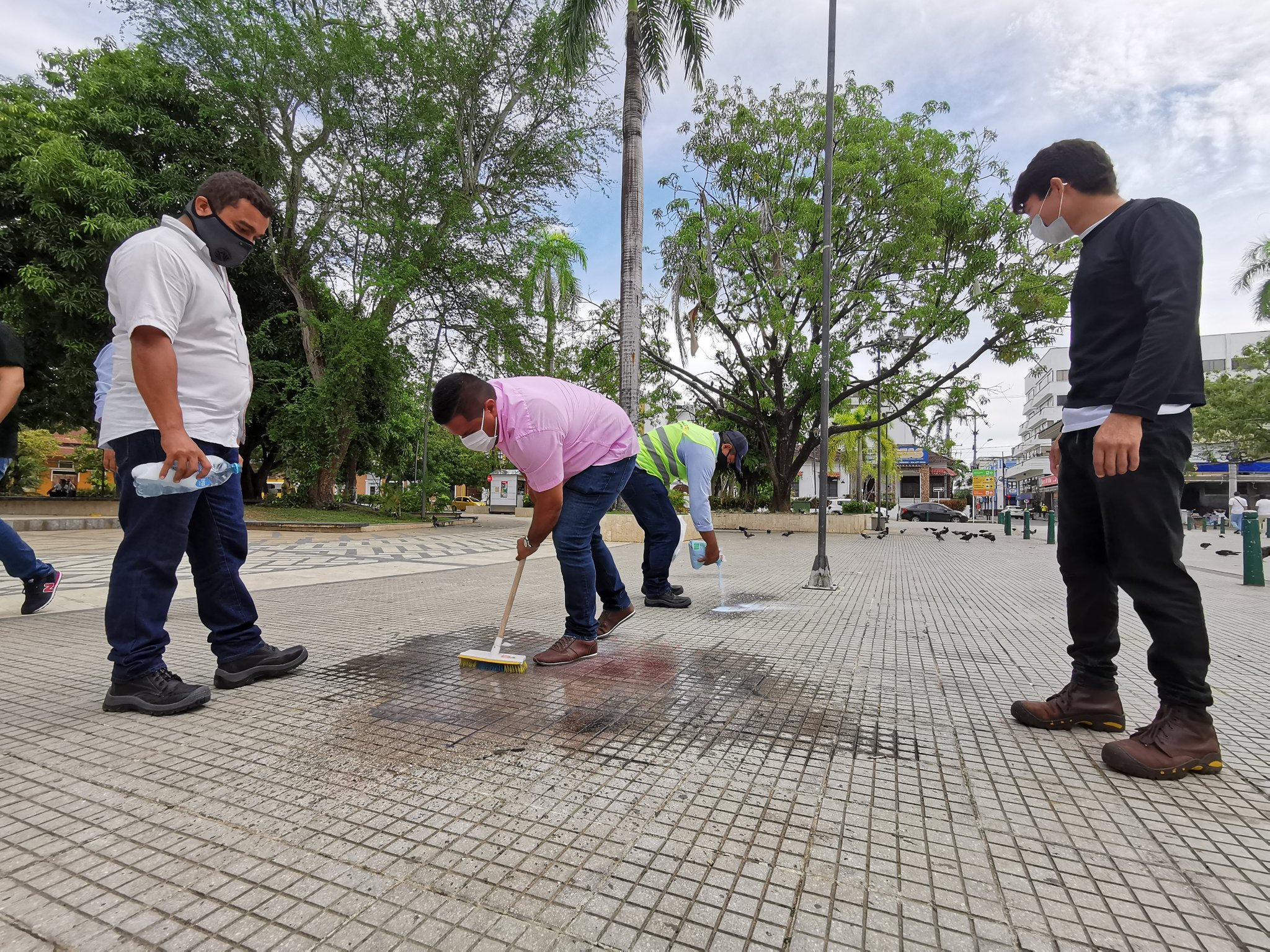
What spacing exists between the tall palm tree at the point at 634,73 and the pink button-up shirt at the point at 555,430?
30.7 feet

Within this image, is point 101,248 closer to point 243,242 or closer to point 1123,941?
point 243,242

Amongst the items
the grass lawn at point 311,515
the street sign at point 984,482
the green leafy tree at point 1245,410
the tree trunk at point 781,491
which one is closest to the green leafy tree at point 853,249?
the tree trunk at point 781,491

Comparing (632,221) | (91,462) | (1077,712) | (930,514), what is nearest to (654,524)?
(1077,712)

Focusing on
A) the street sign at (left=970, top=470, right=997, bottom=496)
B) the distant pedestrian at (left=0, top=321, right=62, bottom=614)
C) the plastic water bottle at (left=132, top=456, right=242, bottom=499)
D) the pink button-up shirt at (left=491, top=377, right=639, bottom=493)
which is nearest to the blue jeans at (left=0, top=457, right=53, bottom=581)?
the distant pedestrian at (left=0, top=321, right=62, bottom=614)

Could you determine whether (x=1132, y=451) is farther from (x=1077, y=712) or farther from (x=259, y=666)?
(x=259, y=666)

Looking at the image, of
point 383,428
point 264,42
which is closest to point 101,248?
point 264,42

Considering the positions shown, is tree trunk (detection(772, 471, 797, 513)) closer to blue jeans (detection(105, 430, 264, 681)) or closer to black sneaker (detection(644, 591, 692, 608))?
black sneaker (detection(644, 591, 692, 608))

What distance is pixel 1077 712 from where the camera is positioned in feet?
8.14

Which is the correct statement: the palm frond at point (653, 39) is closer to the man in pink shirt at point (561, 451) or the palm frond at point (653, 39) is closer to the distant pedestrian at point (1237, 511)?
the man in pink shirt at point (561, 451)

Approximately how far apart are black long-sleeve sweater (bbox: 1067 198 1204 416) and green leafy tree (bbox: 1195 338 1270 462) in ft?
108

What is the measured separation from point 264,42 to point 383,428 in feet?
32.6

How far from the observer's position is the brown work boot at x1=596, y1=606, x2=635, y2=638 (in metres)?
4.08

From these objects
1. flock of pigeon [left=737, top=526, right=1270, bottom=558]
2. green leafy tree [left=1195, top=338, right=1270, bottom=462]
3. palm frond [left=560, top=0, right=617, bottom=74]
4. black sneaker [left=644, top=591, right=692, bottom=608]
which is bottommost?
flock of pigeon [left=737, top=526, right=1270, bottom=558]

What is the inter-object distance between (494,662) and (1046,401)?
76925mm
